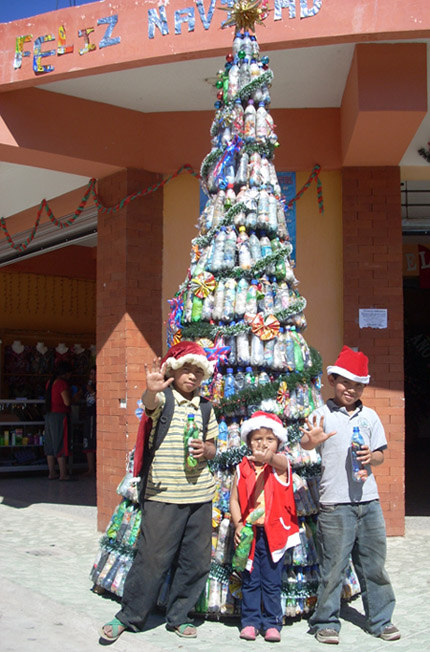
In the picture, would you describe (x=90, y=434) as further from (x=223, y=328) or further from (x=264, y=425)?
(x=264, y=425)

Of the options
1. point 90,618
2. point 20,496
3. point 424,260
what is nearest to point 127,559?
point 90,618

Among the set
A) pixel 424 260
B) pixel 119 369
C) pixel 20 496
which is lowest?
pixel 20 496

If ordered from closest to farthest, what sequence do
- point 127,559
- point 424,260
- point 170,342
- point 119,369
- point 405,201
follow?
point 127,559, point 170,342, point 119,369, point 405,201, point 424,260

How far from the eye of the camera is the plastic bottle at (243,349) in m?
4.94

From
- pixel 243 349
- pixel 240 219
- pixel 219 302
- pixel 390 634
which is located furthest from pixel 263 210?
pixel 390 634

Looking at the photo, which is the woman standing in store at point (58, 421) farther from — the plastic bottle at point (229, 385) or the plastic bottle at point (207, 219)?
the plastic bottle at point (229, 385)

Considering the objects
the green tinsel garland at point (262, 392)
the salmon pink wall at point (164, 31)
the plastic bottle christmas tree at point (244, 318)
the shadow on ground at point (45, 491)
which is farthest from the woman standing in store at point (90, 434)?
the green tinsel garland at point (262, 392)

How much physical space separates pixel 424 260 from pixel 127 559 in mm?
8513

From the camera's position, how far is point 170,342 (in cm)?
555

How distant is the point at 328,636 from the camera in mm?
4375

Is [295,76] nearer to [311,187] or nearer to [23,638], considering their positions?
[311,187]

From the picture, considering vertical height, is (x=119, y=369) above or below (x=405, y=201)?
below

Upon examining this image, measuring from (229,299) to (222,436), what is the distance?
3.17ft

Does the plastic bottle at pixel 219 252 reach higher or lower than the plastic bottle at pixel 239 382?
higher
